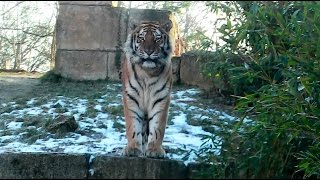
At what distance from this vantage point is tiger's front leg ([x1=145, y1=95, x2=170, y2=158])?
439 centimetres

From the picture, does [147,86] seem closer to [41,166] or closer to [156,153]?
[156,153]

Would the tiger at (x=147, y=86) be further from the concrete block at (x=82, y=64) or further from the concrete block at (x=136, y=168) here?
the concrete block at (x=82, y=64)

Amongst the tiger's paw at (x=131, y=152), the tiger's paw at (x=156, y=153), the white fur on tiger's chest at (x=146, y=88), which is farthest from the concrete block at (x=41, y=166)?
the white fur on tiger's chest at (x=146, y=88)

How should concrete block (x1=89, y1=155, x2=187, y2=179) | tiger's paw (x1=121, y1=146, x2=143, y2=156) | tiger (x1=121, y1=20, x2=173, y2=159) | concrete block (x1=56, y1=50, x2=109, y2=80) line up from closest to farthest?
concrete block (x1=89, y1=155, x2=187, y2=179) → tiger's paw (x1=121, y1=146, x2=143, y2=156) → tiger (x1=121, y1=20, x2=173, y2=159) → concrete block (x1=56, y1=50, x2=109, y2=80)

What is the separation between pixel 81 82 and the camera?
754cm

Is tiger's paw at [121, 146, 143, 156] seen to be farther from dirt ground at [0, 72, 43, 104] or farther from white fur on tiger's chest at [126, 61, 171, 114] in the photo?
dirt ground at [0, 72, 43, 104]

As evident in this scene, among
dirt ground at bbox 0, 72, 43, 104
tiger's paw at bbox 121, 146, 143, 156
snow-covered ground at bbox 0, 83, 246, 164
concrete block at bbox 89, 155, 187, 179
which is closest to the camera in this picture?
concrete block at bbox 89, 155, 187, 179

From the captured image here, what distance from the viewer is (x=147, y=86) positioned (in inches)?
181

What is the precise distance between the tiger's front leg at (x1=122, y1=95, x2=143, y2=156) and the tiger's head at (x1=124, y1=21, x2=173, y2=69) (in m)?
0.33

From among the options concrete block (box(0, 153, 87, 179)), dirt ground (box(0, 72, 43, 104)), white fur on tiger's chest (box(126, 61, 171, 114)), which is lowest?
concrete block (box(0, 153, 87, 179))

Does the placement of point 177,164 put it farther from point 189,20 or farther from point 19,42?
point 19,42

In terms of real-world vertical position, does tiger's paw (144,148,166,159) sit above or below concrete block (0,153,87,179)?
above

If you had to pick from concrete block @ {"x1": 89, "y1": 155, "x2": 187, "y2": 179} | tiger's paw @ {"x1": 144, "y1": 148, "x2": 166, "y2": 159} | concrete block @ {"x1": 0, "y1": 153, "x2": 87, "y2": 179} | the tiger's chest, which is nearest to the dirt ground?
concrete block @ {"x1": 0, "y1": 153, "x2": 87, "y2": 179}

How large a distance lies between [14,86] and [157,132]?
3431 mm
